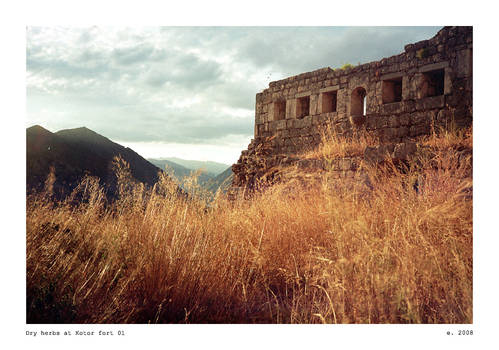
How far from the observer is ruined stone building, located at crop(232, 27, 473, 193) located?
317 inches

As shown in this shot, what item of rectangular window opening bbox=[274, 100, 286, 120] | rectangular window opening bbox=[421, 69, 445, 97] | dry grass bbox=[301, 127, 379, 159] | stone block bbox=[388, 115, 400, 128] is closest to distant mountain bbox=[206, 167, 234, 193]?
dry grass bbox=[301, 127, 379, 159]

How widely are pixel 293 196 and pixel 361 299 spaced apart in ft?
9.55

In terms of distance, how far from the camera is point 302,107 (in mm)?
11539

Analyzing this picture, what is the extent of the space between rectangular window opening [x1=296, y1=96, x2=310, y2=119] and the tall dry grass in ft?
28.0

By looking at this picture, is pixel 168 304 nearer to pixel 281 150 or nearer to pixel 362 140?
pixel 362 140

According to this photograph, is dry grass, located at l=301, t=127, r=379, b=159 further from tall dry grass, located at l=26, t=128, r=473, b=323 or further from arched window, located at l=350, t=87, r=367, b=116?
tall dry grass, located at l=26, t=128, r=473, b=323

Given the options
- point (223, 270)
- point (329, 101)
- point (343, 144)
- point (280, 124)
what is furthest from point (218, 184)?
point (280, 124)

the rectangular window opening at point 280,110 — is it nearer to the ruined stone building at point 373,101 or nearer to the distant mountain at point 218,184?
the ruined stone building at point 373,101

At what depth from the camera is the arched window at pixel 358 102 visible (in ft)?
33.0

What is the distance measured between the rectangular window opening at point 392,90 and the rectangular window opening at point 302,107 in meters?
2.63

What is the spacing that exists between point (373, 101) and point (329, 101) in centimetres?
159

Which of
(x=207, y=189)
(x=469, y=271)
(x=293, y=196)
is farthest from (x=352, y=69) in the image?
(x=469, y=271)

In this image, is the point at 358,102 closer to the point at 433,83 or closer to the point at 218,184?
the point at 433,83

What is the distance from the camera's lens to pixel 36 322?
2010 millimetres
